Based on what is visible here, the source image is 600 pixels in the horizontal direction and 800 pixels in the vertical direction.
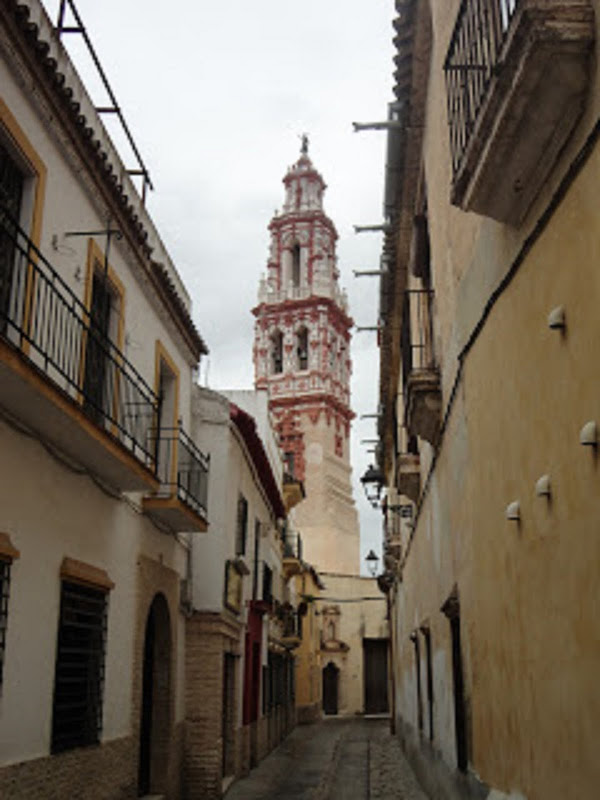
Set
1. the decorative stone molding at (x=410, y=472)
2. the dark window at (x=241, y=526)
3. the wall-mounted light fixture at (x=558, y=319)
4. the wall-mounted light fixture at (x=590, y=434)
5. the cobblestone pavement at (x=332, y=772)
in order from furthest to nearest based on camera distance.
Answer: the dark window at (x=241, y=526) < the cobblestone pavement at (x=332, y=772) < the decorative stone molding at (x=410, y=472) < the wall-mounted light fixture at (x=558, y=319) < the wall-mounted light fixture at (x=590, y=434)

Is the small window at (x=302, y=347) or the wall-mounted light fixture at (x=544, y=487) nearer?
the wall-mounted light fixture at (x=544, y=487)

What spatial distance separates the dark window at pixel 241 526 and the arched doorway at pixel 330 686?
24517 mm

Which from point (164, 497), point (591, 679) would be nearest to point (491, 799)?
point (591, 679)

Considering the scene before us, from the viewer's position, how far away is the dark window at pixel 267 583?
1948 centimetres

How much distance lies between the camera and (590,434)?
11.0 ft

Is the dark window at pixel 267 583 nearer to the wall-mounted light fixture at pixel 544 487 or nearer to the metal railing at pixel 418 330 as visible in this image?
the metal railing at pixel 418 330

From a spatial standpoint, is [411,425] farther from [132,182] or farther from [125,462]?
[132,182]

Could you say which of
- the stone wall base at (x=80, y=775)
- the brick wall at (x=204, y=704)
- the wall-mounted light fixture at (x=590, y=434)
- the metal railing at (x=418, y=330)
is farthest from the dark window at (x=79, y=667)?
the wall-mounted light fixture at (x=590, y=434)

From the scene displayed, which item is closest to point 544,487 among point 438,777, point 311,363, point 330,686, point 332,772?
point 438,777

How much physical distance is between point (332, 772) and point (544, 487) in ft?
45.6

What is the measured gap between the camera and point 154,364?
35.3 feet

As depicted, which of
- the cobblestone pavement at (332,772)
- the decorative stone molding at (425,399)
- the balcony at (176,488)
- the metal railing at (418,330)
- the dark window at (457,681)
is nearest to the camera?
the dark window at (457,681)

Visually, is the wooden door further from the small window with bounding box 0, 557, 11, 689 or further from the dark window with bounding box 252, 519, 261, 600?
the small window with bounding box 0, 557, 11, 689

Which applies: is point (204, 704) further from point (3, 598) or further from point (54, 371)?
point (54, 371)
